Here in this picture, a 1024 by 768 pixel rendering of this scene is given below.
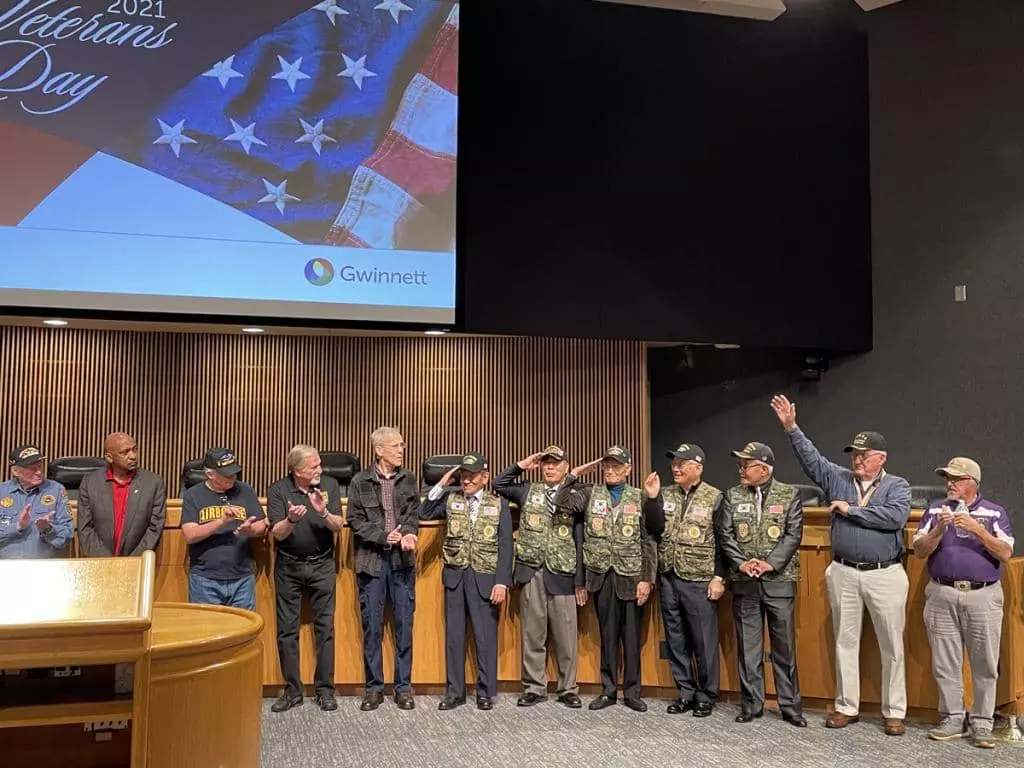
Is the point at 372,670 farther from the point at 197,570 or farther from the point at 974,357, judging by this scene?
the point at 974,357

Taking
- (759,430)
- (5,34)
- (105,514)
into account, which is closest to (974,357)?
(759,430)

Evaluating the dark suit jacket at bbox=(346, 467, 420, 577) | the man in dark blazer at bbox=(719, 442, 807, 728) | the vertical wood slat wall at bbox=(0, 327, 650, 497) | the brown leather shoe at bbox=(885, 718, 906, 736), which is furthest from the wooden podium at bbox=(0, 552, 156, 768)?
the vertical wood slat wall at bbox=(0, 327, 650, 497)

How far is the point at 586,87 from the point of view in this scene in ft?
25.5

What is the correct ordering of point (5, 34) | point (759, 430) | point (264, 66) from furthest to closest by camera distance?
point (759, 430), point (264, 66), point (5, 34)

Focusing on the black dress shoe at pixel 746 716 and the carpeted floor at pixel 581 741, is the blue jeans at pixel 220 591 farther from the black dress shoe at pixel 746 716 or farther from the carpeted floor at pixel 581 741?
the black dress shoe at pixel 746 716

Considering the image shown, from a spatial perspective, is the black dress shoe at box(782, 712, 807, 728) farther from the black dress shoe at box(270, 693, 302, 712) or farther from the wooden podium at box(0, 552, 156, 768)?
the wooden podium at box(0, 552, 156, 768)

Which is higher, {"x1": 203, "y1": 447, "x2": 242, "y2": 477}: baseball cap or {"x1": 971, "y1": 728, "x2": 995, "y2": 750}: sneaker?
{"x1": 203, "y1": 447, "x2": 242, "y2": 477}: baseball cap

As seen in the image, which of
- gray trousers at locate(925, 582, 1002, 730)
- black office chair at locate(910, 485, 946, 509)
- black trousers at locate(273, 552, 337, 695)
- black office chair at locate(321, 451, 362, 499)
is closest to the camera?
gray trousers at locate(925, 582, 1002, 730)

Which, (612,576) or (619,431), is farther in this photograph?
(619,431)

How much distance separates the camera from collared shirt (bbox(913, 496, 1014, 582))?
206 inches

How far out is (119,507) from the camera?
5.62 m

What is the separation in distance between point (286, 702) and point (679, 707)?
7.73ft

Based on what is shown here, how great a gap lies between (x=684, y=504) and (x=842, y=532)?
36.7 inches

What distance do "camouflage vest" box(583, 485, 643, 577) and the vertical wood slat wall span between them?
158 inches
